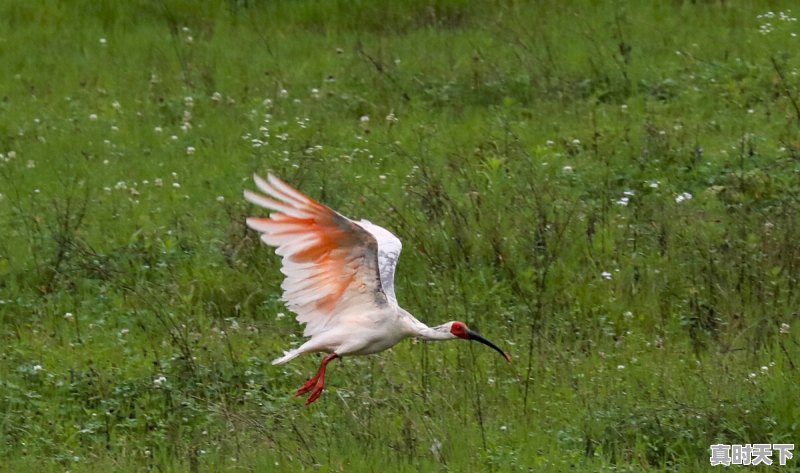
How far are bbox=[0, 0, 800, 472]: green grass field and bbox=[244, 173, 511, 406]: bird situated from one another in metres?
0.35

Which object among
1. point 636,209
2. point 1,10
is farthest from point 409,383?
point 1,10

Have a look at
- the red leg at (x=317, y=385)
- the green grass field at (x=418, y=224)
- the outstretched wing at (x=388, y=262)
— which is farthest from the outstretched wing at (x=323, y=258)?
the green grass field at (x=418, y=224)

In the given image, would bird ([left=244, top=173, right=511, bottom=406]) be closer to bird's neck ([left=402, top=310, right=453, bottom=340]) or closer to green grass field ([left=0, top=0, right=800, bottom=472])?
bird's neck ([left=402, top=310, right=453, bottom=340])

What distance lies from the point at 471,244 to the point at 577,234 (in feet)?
2.23

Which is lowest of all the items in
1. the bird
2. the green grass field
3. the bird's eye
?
the green grass field

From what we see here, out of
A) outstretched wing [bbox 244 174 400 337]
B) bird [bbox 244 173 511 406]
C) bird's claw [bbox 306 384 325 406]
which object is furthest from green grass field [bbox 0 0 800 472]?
outstretched wing [bbox 244 174 400 337]

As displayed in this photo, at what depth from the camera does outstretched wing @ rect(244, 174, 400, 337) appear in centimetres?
682

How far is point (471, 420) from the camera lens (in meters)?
7.29

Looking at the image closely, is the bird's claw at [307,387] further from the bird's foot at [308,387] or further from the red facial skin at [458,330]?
the red facial skin at [458,330]

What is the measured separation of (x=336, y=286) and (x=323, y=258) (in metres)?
0.20

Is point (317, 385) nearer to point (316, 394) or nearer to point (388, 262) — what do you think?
point (316, 394)

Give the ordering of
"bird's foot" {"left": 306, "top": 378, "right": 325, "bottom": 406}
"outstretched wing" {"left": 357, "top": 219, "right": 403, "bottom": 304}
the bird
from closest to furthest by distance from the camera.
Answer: the bird → "bird's foot" {"left": 306, "top": 378, "right": 325, "bottom": 406} → "outstretched wing" {"left": 357, "top": 219, "right": 403, "bottom": 304}

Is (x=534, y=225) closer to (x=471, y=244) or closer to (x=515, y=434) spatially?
(x=471, y=244)

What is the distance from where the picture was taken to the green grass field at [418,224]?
287 inches
